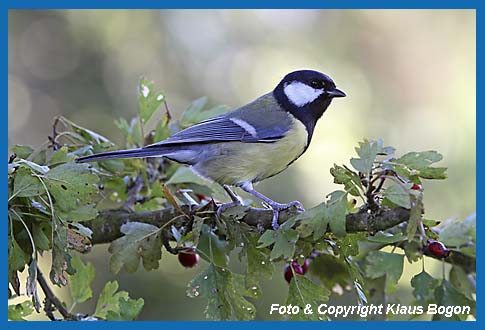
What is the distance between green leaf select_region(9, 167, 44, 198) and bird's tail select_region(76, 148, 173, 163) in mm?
196

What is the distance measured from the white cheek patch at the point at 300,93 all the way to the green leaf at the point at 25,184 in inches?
34.6

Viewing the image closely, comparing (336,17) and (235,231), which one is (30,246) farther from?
(336,17)

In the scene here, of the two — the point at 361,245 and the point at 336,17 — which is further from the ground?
the point at 336,17

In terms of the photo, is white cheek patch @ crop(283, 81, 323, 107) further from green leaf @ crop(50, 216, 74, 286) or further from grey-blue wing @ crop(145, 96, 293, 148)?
green leaf @ crop(50, 216, 74, 286)

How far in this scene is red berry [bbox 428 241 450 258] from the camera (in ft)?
4.16

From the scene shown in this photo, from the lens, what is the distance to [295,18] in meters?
3.84

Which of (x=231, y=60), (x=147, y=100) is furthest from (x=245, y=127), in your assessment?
(x=231, y=60)

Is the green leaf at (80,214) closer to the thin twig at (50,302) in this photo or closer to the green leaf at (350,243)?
the thin twig at (50,302)

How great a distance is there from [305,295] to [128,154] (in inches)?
21.4

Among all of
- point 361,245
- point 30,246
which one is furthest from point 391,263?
point 30,246

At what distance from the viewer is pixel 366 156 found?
1.00 meters

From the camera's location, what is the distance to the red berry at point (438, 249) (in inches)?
49.9

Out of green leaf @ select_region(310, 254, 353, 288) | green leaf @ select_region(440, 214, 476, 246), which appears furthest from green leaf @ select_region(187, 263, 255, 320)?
green leaf @ select_region(440, 214, 476, 246)

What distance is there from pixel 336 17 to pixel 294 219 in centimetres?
306
